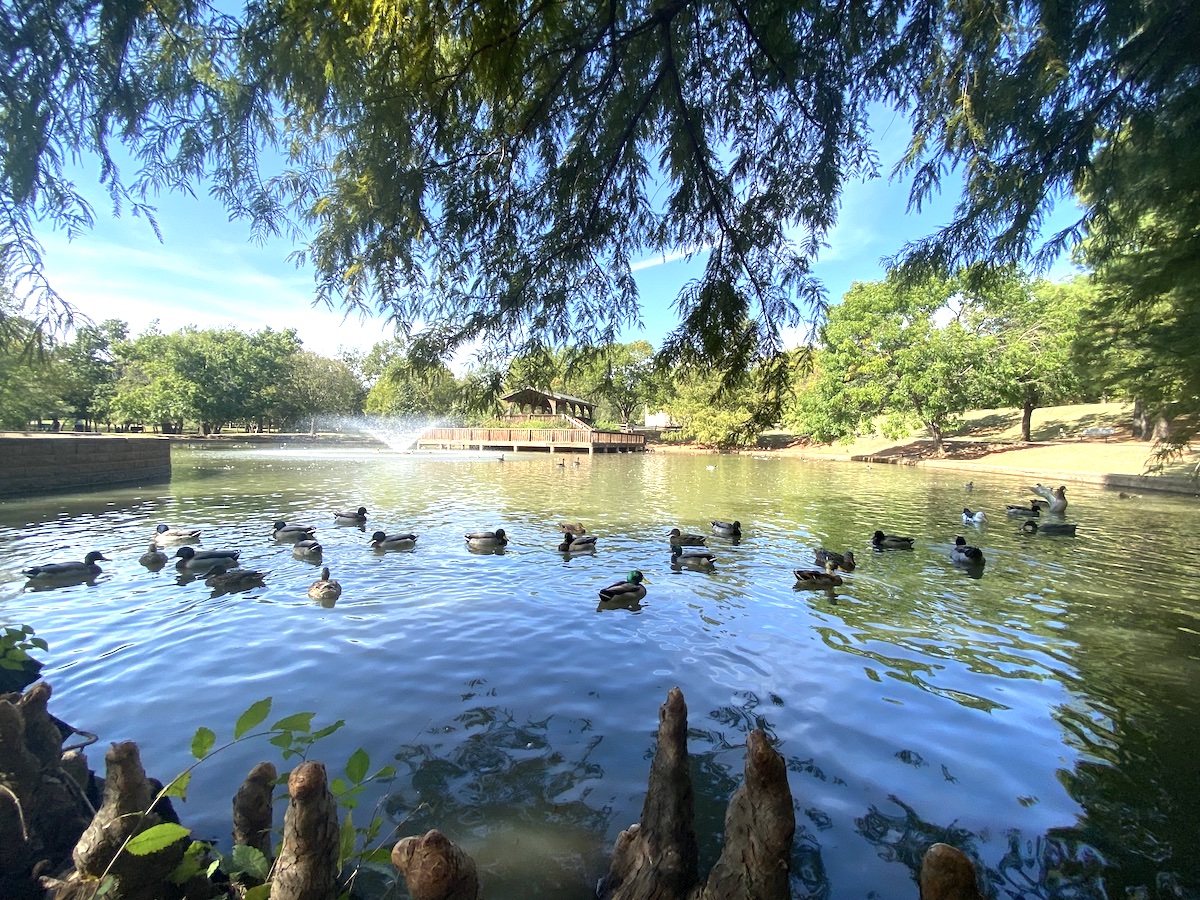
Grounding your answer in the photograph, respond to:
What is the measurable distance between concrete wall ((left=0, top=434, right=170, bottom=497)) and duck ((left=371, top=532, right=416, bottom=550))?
14323mm

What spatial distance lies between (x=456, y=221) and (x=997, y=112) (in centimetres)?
425

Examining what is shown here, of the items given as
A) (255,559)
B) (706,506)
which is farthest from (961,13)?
(706,506)

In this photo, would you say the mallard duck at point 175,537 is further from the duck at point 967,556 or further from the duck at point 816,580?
the duck at point 967,556

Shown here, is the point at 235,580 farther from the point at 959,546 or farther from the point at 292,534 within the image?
the point at 959,546

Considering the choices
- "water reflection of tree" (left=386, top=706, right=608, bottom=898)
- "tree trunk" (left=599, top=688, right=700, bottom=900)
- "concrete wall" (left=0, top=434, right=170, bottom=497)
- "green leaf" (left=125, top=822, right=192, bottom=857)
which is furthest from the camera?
"concrete wall" (left=0, top=434, right=170, bottom=497)

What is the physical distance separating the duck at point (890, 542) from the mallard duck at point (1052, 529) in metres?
4.32

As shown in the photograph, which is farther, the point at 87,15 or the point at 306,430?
the point at 306,430

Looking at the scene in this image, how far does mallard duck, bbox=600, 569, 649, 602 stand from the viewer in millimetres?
9086

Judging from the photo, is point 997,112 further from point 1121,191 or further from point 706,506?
point 706,506

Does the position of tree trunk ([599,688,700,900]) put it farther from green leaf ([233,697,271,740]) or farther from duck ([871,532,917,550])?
duck ([871,532,917,550])

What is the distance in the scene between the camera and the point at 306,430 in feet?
288

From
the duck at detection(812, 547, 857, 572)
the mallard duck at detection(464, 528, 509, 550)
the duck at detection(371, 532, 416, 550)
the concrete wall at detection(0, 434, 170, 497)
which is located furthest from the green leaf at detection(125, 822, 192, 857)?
the concrete wall at detection(0, 434, 170, 497)

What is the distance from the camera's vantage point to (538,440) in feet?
183

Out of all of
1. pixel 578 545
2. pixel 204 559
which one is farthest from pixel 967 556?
pixel 204 559
